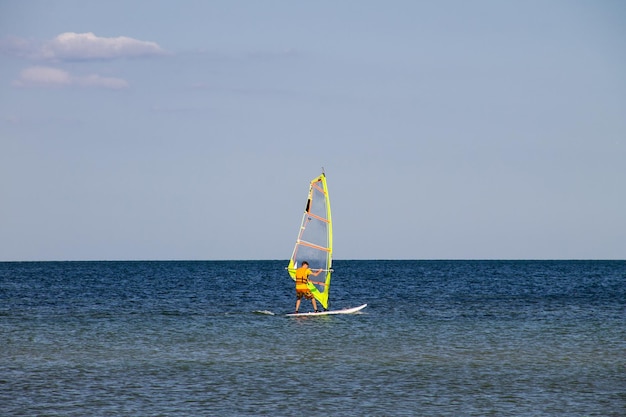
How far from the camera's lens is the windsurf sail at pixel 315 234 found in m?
36.9

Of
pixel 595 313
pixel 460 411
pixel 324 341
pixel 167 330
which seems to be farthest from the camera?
pixel 595 313

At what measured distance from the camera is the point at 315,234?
3728cm

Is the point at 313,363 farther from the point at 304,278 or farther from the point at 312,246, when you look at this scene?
the point at 312,246

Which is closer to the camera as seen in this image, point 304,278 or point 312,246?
point 304,278

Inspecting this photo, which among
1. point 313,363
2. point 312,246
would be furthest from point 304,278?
point 313,363

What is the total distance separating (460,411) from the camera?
17.9 meters

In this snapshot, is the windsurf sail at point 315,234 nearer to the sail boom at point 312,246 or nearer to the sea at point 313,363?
the sail boom at point 312,246

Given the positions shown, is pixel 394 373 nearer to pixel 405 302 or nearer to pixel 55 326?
pixel 55 326

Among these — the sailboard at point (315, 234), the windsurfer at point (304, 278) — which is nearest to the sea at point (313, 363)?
the windsurfer at point (304, 278)

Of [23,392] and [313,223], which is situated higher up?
[313,223]

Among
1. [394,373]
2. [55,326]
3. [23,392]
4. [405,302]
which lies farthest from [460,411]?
[405,302]

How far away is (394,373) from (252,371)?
3711mm

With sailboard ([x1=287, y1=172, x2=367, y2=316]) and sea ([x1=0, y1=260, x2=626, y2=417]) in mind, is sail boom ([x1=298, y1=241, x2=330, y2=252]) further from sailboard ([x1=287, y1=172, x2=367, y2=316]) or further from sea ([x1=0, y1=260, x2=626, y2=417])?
sea ([x1=0, y1=260, x2=626, y2=417])

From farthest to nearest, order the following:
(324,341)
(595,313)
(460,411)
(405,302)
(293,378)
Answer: (405,302) < (595,313) < (324,341) < (293,378) < (460,411)
